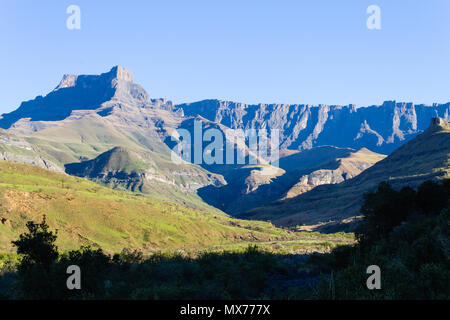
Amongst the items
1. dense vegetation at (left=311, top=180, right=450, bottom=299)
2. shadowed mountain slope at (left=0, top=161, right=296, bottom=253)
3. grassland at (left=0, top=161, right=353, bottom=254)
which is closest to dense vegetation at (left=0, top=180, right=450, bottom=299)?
dense vegetation at (left=311, top=180, right=450, bottom=299)

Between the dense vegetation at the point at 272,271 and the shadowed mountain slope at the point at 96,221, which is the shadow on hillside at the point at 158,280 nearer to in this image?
the dense vegetation at the point at 272,271

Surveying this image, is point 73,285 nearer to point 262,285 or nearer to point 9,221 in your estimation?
point 262,285

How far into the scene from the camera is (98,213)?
141625 millimetres

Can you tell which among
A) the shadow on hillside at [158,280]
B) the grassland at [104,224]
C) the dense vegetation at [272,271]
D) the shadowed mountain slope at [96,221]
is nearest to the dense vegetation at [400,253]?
the dense vegetation at [272,271]

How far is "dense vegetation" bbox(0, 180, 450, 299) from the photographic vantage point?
2639cm

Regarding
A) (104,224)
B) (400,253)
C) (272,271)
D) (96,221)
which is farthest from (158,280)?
(96,221)

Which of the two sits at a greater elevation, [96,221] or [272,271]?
[96,221]

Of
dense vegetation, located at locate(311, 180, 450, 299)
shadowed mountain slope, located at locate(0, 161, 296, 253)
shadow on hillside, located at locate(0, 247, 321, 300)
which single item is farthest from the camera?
shadowed mountain slope, located at locate(0, 161, 296, 253)

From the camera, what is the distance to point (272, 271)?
4544cm

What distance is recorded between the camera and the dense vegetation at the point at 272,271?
26391 millimetres

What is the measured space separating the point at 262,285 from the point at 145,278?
11.1m

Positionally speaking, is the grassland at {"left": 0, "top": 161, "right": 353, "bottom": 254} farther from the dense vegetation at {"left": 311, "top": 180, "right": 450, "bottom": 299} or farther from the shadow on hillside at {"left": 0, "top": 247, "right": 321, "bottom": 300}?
the shadow on hillside at {"left": 0, "top": 247, "right": 321, "bottom": 300}

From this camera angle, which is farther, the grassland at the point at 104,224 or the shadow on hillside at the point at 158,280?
the grassland at the point at 104,224

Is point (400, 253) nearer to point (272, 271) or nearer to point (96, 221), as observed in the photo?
point (272, 271)
